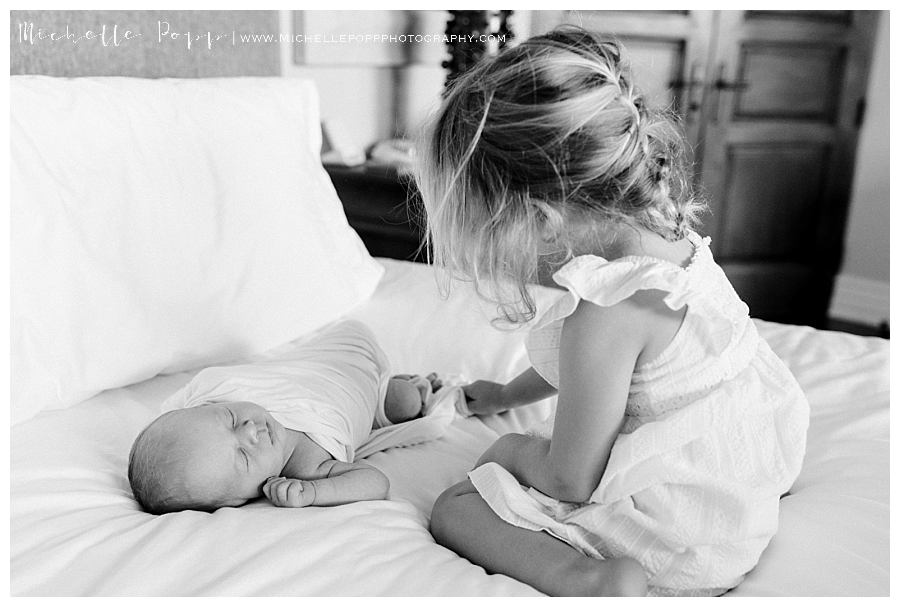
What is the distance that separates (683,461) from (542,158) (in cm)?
34

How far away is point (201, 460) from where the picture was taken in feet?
2.78

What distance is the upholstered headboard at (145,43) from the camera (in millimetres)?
1241

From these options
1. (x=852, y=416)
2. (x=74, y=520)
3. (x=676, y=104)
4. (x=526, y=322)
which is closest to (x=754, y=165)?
(x=676, y=104)

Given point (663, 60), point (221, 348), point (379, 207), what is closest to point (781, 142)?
point (663, 60)

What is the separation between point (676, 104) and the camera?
2.92 metres

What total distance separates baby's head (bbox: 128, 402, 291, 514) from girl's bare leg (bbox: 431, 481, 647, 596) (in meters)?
0.20

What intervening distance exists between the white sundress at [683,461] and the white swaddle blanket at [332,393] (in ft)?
0.65

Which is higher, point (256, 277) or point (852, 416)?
point (256, 277)

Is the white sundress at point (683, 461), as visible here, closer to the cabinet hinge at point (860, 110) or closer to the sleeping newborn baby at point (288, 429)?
the sleeping newborn baby at point (288, 429)

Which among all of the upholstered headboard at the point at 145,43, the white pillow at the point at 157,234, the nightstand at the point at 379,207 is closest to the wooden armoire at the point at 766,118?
the nightstand at the point at 379,207

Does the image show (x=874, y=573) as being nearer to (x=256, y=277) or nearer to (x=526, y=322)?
(x=526, y=322)

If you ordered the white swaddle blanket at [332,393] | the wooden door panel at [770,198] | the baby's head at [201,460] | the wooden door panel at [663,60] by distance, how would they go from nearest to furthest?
the baby's head at [201,460] < the white swaddle blanket at [332,393] < the wooden door panel at [663,60] < the wooden door panel at [770,198]

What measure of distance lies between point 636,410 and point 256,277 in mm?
621

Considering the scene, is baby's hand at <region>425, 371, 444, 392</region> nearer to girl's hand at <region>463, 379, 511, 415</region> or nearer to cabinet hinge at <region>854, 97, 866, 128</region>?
girl's hand at <region>463, 379, 511, 415</region>
